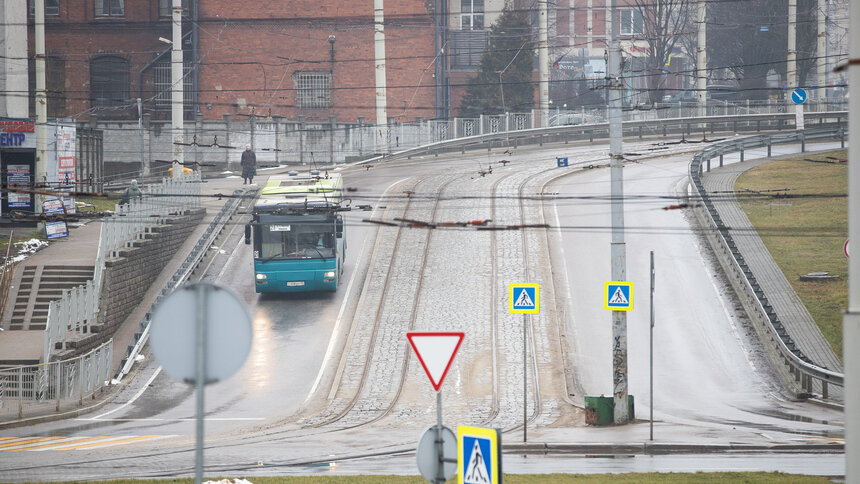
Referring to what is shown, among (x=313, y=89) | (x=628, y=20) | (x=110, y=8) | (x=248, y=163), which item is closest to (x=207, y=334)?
(x=248, y=163)

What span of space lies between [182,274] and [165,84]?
35.3 metres

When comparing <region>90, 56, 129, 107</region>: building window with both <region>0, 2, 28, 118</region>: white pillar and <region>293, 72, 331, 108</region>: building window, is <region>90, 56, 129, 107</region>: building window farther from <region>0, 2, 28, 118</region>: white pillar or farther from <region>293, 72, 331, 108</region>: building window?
<region>0, 2, 28, 118</region>: white pillar

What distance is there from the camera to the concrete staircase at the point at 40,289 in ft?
92.3

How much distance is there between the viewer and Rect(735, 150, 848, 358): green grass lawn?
2683cm

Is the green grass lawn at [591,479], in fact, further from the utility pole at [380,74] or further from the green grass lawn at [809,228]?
the utility pole at [380,74]

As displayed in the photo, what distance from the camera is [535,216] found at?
36.5 meters

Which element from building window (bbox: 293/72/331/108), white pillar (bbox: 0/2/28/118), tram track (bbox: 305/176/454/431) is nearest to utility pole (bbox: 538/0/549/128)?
building window (bbox: 293/72/331/108)

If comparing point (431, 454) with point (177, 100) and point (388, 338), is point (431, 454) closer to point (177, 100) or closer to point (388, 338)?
point (388, 338)

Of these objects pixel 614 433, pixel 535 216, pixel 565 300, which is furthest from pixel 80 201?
pixel 614 433

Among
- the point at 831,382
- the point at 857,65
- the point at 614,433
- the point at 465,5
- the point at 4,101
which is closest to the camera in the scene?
the point at 857,65

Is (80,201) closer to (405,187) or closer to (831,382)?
(405,187)

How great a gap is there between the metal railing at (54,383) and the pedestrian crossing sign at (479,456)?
16.0 m

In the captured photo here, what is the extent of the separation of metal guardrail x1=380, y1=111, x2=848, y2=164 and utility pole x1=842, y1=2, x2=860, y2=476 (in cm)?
4340

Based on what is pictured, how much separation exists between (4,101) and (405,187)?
603 inches
